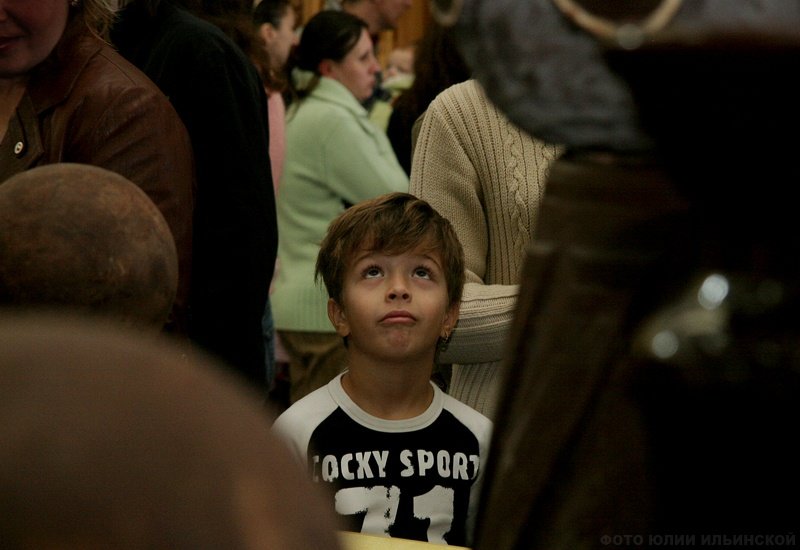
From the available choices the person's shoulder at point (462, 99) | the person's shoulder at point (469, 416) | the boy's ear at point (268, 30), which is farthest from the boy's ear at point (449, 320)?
the boy's ear at point (268, 30)

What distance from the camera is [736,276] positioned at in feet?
2.49

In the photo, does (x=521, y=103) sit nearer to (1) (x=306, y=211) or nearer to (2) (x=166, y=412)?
(2) (x=166, y=412)

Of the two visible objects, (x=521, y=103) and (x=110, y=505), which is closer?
(x=110, y=505)

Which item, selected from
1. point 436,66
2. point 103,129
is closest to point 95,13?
point 103,129

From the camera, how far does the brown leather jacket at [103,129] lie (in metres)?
2.03

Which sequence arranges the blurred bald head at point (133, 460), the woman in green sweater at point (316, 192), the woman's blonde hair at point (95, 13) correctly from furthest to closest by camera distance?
1. the woman in green sweater at point (316, 192)
2. the woman's blonde hair at point (95, 13)
3. the blurred bald head at point (133, 460)

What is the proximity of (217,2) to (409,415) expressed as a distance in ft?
4.29

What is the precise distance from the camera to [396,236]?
7.98ft

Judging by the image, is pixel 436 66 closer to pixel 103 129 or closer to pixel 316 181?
pixel 316 181

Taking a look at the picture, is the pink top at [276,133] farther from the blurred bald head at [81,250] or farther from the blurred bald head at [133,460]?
the blurred bald head at [133,460]

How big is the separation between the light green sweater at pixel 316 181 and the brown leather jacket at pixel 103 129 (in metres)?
2.41

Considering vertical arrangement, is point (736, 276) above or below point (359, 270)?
below

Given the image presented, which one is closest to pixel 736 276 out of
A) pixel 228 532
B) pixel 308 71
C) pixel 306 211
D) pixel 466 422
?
pixel 228 532

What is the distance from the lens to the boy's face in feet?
7.94
